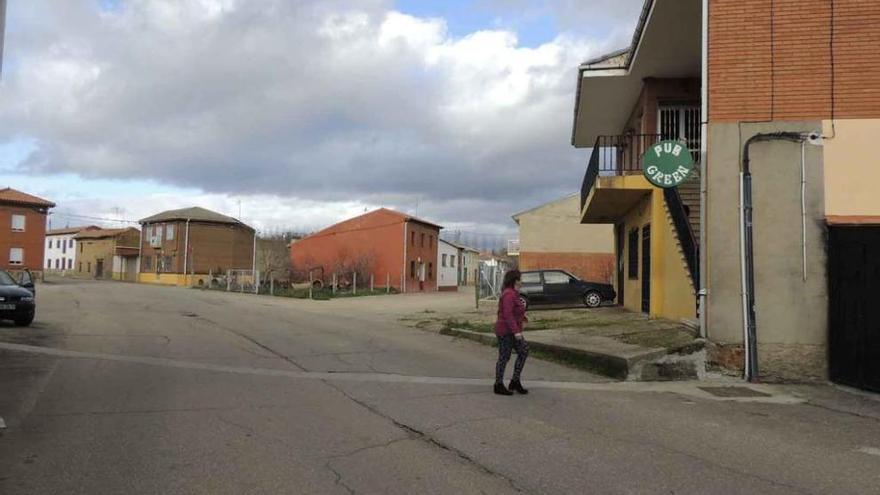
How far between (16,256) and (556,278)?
5522 centimetres

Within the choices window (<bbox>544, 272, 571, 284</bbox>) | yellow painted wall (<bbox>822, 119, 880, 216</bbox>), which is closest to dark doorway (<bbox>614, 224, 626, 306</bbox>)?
window (<bbox>544, 272, 571, 284</bbox>)

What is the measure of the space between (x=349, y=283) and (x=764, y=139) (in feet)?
136

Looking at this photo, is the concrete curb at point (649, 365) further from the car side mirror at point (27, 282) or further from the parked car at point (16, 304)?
the car side mirror at point (27, 282)

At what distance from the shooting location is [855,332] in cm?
954

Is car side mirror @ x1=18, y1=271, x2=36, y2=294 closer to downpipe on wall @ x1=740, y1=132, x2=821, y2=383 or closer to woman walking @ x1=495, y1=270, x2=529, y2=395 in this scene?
woman walking @ x1=495, y1=270, x2=529, y2=395

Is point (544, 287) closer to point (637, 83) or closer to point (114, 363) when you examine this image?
point (637, 83)

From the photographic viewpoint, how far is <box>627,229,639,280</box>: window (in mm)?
19438

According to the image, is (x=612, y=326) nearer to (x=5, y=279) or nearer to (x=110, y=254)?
(x=5, y=279)

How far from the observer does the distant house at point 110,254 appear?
80.0 meters

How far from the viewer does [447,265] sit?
2815 inches

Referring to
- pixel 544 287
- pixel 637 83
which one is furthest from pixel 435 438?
pixel 544 287

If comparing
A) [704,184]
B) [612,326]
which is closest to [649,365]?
[704,184]

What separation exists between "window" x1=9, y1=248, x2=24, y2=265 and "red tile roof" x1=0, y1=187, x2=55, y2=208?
4091 mm

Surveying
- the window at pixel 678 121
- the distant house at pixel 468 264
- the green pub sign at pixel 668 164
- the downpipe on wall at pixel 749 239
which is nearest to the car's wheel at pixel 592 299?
the window at pixel 678 121
